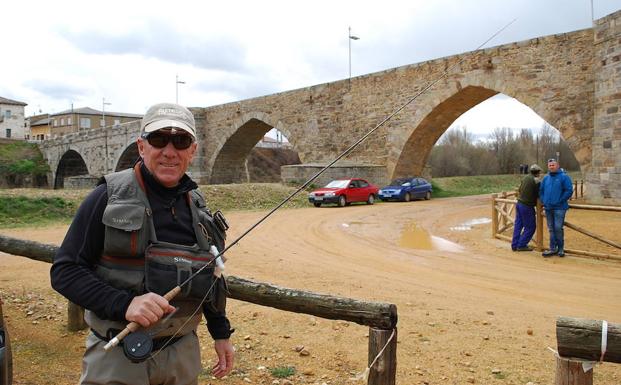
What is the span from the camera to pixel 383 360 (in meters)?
2.39

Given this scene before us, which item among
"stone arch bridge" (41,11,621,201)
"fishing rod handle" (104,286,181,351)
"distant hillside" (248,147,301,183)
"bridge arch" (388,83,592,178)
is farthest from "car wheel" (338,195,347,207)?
"distant hillside" (248,147,301,183)

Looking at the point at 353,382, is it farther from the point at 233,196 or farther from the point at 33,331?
the point at 233,196

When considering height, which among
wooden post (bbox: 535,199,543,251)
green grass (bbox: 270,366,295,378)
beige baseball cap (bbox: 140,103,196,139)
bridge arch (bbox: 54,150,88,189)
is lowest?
green grass (bbox: 270,366,295,378)

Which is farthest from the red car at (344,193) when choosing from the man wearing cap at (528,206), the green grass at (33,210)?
the man wearing cap at (528,206)

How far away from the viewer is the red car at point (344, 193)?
18078 millimetres

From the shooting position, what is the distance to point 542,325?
182 inches

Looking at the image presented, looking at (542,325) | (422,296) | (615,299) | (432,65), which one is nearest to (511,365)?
(542,325)

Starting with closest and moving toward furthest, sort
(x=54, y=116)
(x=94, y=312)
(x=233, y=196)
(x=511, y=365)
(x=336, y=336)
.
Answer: (x=94, y=312) < (x=511, y=365) < (x=336, y=336) < (x=233, y=196) < (x=54, y=116)

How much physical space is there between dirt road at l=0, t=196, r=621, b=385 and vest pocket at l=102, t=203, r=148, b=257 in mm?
2108

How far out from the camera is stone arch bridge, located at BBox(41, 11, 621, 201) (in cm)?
1471

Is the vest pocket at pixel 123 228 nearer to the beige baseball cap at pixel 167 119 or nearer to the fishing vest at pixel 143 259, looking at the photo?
the fishing vest at pixel 143 259

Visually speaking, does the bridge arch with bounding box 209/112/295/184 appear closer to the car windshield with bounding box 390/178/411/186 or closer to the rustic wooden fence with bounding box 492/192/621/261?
the car windshield with bounding box 390/178/411/186

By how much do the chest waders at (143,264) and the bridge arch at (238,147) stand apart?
26.9 metres

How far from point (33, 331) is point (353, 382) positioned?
9.99ft
